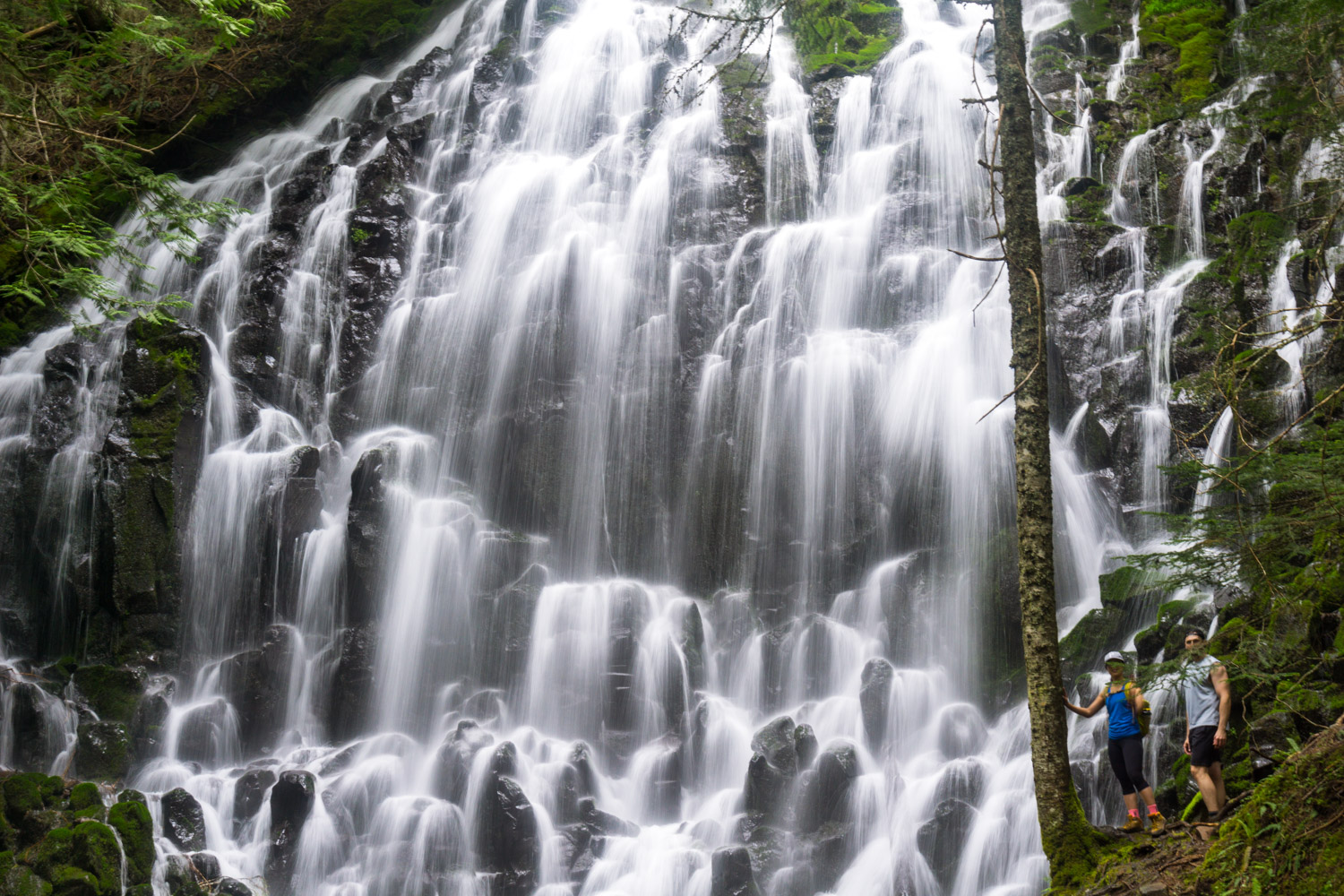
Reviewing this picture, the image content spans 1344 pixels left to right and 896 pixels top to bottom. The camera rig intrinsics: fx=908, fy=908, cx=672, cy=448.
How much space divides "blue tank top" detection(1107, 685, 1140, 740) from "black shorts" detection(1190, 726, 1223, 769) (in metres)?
0.56

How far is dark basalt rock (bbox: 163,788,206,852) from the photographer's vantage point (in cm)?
997

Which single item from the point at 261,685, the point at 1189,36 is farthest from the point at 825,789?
the point at 1189,36

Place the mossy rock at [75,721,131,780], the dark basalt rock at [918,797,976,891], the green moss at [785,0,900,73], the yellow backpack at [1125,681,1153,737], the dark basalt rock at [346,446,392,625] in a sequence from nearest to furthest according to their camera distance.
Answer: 1. the yellow backpack at [1125,681,1153,737]
2. the dark basalt rock at [918,797,976,891]
3. the mossy rock at [75,721,131,780]
4. the dark basalt rock at [346,446,392,625]
5. the green moss at [785,0,900,73]

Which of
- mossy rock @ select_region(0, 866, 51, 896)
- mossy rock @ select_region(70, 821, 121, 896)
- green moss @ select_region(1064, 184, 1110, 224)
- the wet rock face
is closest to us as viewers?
mossy rock @ select_region(0, 866, 51, 896)

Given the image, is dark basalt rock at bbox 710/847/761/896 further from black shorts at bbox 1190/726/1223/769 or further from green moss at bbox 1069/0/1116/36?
green moss at bbox 1069/0/1116/36

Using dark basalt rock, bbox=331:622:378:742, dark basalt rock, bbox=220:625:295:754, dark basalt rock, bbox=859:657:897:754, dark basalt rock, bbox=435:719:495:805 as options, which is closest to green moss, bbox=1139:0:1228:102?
dark basalt rock, bbox=859:657:897:754

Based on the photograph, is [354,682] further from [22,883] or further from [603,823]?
[22,883]

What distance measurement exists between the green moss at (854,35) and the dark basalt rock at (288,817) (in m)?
16.6

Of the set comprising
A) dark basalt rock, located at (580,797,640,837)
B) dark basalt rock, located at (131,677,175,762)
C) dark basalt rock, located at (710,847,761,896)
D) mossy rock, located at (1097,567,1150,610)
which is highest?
mossy rock, located at (1097,567,1150,610)

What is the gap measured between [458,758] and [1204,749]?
8159 millimetres

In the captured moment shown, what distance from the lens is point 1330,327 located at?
30.9 feet

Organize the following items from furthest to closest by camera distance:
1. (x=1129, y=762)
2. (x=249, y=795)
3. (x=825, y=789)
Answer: (x=249, y=795) < (x=825, y=789) < (x=1129, y=762)

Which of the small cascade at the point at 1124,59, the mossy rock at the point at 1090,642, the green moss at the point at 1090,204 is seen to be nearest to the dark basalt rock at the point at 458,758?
the mossy rock at the point at 1090,642

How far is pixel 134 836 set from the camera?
Answer: 9.20 metres
